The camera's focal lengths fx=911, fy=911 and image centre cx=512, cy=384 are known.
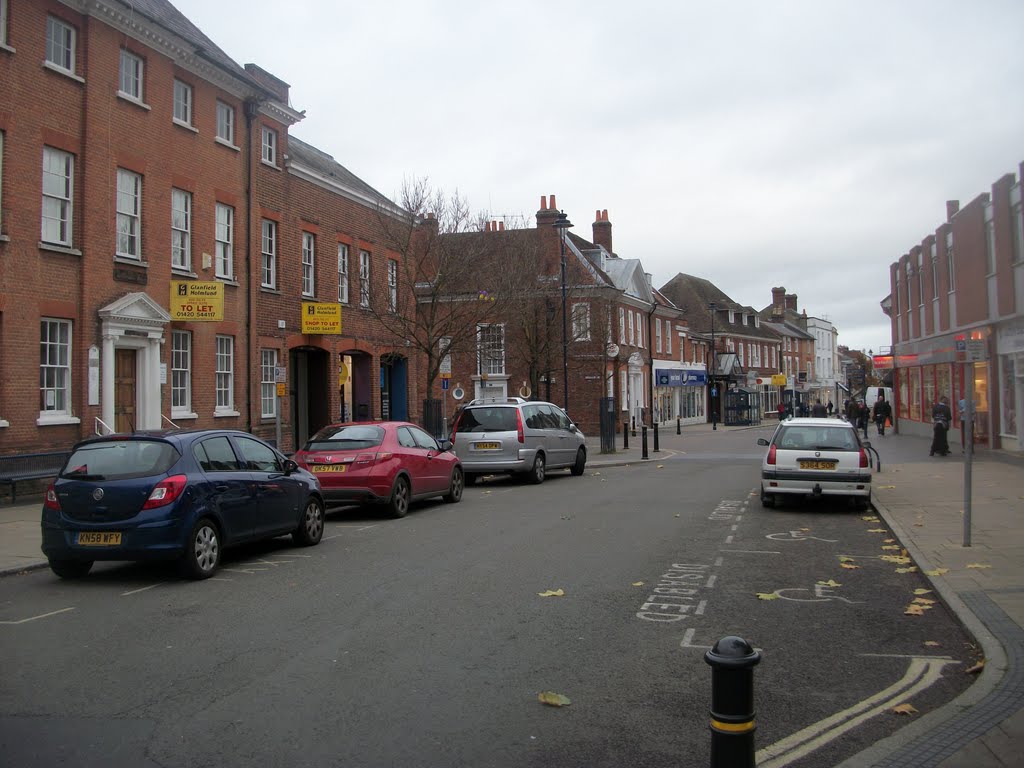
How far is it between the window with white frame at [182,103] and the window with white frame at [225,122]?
1188 millimetres

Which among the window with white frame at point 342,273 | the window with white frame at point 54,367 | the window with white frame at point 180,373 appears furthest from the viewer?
the window with white frame at point 342,273

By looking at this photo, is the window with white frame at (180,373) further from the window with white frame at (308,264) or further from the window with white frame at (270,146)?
the window with white frame at (270,146)

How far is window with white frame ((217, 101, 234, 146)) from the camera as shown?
23141 mm

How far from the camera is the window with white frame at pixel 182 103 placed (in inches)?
845

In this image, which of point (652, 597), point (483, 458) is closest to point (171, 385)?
point (483, 458)

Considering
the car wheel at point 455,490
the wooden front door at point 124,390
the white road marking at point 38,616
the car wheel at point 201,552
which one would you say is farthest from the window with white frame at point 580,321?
the white road marking at point 38,616

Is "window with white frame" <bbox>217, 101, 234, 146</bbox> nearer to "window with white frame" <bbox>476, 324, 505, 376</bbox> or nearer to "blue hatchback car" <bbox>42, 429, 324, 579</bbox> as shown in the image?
"window with white frame" <bbox>476, 324, 505, 376</bbox>

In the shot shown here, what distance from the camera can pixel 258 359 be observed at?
24.3 m

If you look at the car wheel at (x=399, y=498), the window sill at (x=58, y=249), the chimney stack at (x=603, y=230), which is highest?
the chimney stack at (x=603, y=230)

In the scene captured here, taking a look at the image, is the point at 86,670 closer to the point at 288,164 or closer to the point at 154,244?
the point at 154,244

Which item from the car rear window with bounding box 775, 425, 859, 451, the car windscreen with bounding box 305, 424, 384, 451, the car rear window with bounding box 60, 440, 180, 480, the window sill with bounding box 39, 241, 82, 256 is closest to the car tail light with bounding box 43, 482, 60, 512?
the car rear window with bounding box 60, 440, 180, 480

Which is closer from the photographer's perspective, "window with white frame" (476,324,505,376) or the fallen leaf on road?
the fallen leaf on road

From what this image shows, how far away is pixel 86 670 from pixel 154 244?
1604cm

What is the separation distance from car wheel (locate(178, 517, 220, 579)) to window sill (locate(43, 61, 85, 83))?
12.4 meters
